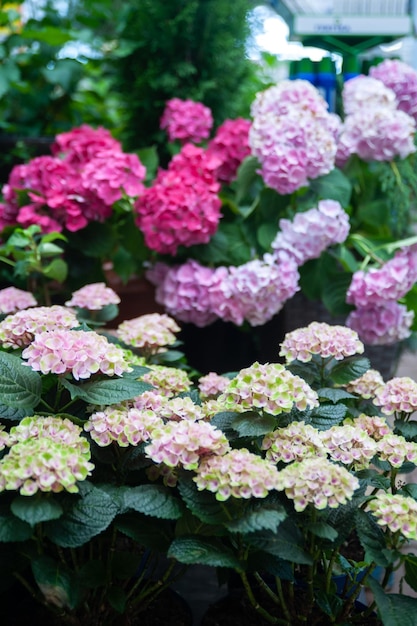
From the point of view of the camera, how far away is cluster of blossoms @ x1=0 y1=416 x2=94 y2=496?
2.38ft

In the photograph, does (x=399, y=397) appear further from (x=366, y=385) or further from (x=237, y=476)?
(x=237, y=476)

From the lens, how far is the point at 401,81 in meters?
1.92

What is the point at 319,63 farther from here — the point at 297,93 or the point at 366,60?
the point at 297,93

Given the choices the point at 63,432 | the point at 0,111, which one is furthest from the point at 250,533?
the point at 0,111

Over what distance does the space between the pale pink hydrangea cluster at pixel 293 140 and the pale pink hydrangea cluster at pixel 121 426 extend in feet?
2.70

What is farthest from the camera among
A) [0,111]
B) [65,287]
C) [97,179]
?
[0,111]

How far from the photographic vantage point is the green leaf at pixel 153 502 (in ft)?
2.58

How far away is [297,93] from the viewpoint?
5.35ft

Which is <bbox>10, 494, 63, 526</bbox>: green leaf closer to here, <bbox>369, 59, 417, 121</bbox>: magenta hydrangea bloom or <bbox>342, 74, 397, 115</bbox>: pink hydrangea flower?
<bbox>342, 74, 397, 115</bbox>: pink hydrangea flower

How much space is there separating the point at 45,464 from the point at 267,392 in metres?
0.25

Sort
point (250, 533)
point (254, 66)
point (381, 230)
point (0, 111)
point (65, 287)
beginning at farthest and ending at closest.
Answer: point (0, 111) → point (254, 66) → point (381, 230) → point (65, 287) → point (250, 533)

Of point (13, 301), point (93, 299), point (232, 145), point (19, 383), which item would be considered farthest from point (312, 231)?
point (19, 383)

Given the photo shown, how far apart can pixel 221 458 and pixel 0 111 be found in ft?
7.18

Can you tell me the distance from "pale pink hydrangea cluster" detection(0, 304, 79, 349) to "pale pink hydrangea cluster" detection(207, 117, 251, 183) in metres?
0.94
